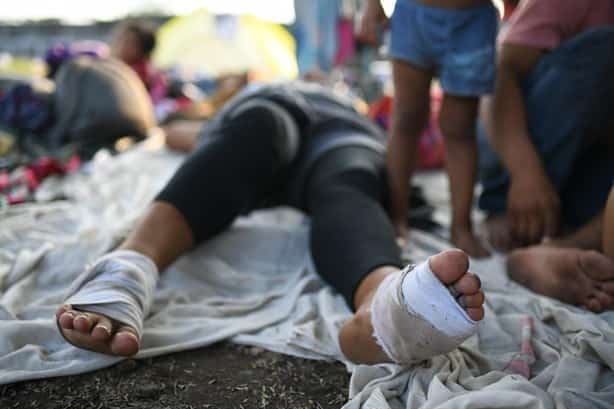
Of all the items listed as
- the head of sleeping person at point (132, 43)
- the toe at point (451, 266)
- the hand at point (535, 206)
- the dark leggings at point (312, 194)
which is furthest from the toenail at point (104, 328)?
the head of sleeping person at point (132, 43)

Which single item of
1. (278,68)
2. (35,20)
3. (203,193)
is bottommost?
(278,68)

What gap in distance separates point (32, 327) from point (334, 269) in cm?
42

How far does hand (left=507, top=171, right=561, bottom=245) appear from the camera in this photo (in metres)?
1.02

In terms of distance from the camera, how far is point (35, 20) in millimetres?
4770

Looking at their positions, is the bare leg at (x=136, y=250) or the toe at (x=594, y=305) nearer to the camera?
the bare leg at (x=136, y=250)

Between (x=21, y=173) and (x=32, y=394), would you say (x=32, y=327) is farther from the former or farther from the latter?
(x=21, y=173)

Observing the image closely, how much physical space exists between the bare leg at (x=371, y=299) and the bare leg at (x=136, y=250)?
0.26 meters

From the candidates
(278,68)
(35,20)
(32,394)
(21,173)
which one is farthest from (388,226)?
(35,20)

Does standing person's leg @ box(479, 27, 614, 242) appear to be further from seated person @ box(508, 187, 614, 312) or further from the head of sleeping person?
the head of sleeping person

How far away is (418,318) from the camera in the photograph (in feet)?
1.88

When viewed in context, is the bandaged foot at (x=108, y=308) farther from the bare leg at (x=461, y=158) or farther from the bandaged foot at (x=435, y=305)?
the bare leg at (x=461, y=158)

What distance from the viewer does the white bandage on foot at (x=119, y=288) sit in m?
0.67

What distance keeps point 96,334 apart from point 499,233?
0.81m

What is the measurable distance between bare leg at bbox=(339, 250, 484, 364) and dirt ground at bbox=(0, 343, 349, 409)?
0.04 meters
